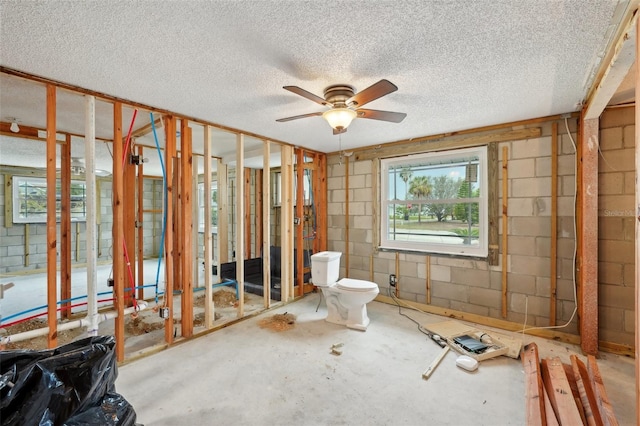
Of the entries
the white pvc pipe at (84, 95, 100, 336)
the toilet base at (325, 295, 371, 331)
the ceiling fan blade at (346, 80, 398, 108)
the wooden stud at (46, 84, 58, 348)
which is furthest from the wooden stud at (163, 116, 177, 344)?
the ceiling fan blade at (346, 80, 398, 108)

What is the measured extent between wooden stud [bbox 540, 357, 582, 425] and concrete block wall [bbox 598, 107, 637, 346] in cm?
87

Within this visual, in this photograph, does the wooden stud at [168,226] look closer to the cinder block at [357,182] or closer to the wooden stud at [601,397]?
the cinder block at [357,182]

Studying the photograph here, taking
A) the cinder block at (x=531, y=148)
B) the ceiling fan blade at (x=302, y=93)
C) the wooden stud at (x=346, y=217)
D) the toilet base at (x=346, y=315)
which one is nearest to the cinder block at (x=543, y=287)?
the cinder block at (x=531, y=148)

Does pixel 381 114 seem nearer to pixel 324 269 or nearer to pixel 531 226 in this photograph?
→ pixel 324 269

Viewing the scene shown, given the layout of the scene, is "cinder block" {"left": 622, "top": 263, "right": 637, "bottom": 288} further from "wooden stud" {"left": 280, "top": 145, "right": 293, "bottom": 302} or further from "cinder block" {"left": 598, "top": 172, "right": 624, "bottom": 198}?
"wooden stud" {"left": 280, "top": 145, "right": 293, "bottom": 302}

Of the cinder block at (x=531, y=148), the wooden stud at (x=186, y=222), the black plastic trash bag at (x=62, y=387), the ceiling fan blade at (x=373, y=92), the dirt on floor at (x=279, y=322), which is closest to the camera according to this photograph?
the black plastic trash bag at (x=62, y=387)

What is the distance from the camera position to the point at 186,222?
2.77m

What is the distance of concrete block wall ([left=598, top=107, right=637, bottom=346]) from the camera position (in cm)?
243

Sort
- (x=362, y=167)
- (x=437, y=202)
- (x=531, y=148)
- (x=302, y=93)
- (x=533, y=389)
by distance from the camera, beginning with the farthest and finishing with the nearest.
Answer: (x=362, y=167) → (x=437, y=202) → (x=531, y=148) → (x=533, y=389) → (x=302, y=93)

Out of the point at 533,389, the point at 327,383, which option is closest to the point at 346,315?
the point at 327,383

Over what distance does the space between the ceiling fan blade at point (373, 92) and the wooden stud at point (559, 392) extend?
6.95 ft

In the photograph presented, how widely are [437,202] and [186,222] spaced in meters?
2.93

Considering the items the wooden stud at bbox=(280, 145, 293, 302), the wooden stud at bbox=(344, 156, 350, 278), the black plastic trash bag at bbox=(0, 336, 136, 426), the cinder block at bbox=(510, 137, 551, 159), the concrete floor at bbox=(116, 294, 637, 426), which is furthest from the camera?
the wooden stud at bbox=(344, 156, 350, 278)

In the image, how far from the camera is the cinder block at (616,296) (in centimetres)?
245
